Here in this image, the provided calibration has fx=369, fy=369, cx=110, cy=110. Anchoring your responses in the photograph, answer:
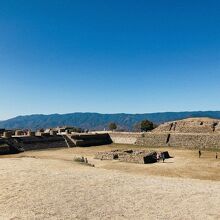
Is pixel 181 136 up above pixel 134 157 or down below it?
above

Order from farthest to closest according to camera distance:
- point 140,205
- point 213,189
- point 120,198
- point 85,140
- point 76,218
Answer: point 85,140 → point 213,189 → point 120,198 → point 140,205 → point 76,218

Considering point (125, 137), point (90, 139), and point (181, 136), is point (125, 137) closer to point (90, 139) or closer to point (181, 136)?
point (90, 139)

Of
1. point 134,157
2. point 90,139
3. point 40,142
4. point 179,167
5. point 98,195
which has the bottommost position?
point 98,195

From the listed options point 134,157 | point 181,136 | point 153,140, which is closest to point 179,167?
point 134,157

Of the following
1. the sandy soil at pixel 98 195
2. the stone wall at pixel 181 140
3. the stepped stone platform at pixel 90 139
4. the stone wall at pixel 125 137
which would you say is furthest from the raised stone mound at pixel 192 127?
the sandy soil at pixel 98 195

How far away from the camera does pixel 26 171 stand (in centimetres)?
3203

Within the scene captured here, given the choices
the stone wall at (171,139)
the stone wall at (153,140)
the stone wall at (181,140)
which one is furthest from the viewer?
the stone wall at (153,140)

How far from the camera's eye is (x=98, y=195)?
79.3 ft

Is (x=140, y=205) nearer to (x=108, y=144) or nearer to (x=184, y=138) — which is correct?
(x=184, y=138)

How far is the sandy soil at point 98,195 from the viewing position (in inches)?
813

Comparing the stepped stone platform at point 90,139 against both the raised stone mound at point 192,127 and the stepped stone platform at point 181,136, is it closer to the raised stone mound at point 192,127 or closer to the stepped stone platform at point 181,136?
the stepped stone platform at point 181,136

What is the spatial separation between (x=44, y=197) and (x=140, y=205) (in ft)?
20.2

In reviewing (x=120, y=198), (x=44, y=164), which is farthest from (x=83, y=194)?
(x=44, y=164)

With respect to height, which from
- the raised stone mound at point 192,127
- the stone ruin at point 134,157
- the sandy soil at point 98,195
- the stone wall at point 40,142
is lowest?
the sandy soil at point 98,195
